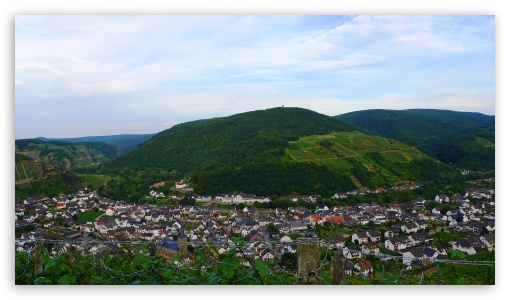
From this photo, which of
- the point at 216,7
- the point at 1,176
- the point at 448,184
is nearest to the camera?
the point at 1,176

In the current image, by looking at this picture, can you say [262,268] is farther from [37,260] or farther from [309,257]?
[37,260]

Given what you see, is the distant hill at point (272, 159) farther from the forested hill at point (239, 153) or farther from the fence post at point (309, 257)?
the fence post at point (309, 257)

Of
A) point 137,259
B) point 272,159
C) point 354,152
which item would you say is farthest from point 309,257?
point 354,152

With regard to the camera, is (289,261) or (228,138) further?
(228,138)

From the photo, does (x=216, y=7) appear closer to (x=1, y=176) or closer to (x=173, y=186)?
(x=1, y=176)

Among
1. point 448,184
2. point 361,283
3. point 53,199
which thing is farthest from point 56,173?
point 448,184

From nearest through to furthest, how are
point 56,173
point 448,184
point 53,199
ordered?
point 53,199, point 56,173, point 448,184
